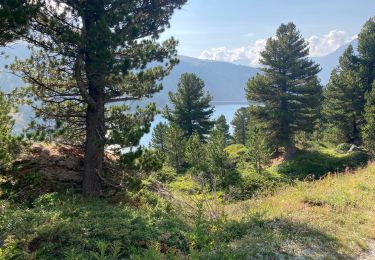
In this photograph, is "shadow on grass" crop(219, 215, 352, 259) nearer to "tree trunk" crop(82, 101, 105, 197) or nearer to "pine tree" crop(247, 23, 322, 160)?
"tree trunk" crop(82, 101, 105, 197)

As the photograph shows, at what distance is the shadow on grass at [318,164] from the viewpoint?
3300 cm

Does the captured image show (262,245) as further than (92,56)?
No

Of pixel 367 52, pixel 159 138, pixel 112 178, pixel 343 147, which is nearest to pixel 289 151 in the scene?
pixel 343 147

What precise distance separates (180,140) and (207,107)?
6.64m

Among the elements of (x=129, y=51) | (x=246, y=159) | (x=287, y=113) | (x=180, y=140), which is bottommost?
(x=246, y=159)

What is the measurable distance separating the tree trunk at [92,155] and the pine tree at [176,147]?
22.6 metres

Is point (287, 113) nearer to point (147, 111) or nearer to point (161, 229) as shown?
point (147, 111)

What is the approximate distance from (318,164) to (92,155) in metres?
27.4

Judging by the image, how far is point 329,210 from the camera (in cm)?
1017

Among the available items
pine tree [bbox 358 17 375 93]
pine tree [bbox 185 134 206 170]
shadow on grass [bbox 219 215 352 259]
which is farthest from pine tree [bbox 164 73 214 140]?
shadow on grass [bbox 219 215 352 259]

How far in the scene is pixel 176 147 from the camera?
36.8 meters

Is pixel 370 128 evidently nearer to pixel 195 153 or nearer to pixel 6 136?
pixel 195 153

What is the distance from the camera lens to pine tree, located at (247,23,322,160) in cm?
3703

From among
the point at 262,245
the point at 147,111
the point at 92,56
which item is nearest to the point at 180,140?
the point at 147,111
